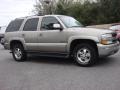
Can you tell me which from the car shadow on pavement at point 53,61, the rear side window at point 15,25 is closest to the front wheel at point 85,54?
the car shadow on pavement at point 53,61

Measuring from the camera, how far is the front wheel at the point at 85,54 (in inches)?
352

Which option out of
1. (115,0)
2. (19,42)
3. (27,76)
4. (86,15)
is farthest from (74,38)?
(86,15)

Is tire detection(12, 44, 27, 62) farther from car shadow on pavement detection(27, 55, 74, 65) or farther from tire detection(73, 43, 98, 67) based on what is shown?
tire detection(73, 43, 98, 67)

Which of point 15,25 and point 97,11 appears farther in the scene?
point 97,11

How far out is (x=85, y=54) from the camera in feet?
30.0

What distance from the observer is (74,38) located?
9.10m

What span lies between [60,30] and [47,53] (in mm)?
1173

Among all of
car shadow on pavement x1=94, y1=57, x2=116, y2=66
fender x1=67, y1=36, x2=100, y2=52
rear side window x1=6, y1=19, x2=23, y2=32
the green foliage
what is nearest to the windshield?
fender x1=67, y1=36, x2=100, y2=52

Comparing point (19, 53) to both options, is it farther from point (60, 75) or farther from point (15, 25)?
point (60, 75)

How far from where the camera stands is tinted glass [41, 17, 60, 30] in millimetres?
9906

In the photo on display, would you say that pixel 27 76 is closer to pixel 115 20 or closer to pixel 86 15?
pixel 115 20

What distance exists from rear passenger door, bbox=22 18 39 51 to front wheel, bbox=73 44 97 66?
75.3 inches

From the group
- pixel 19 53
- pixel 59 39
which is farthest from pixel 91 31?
pixel 19 53

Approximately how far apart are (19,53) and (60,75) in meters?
3.66
